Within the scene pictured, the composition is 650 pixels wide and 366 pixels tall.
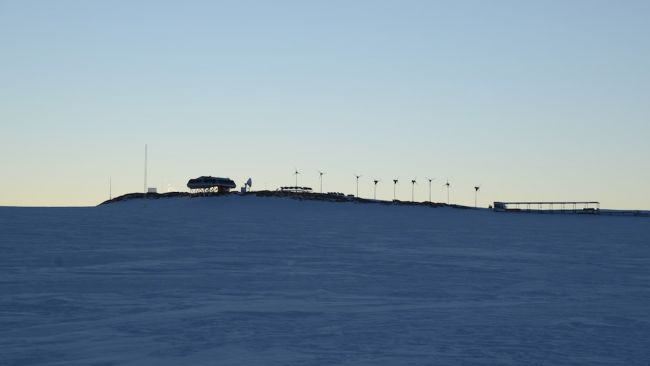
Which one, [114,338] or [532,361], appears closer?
[532,361]

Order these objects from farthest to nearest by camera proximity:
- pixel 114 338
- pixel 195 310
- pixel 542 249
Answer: pixel 542 249, pixel 195 310, pixel 114 338

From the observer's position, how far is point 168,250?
60469 millimetres

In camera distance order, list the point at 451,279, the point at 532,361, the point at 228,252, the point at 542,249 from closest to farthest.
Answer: the point at 532,361
the point at 451,279
the point at 228,252
the point at 542,249

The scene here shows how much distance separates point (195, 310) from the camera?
2862 cm

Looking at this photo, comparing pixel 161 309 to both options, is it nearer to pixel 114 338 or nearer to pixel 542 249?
pixel 114 338

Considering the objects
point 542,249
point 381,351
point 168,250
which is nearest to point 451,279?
point 381,351

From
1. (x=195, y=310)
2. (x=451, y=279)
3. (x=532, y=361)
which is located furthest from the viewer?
(x=451, y=279)

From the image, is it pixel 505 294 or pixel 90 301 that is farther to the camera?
pixel 505 294

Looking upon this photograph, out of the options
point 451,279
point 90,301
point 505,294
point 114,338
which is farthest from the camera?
point 451,279

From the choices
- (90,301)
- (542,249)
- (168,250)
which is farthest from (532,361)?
(542,249)

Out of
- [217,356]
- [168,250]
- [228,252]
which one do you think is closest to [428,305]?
[217,356]

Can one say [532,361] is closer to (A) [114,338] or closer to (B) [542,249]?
(A) [114,338]

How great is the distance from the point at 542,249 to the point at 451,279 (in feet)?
105

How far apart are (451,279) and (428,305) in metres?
10.3
